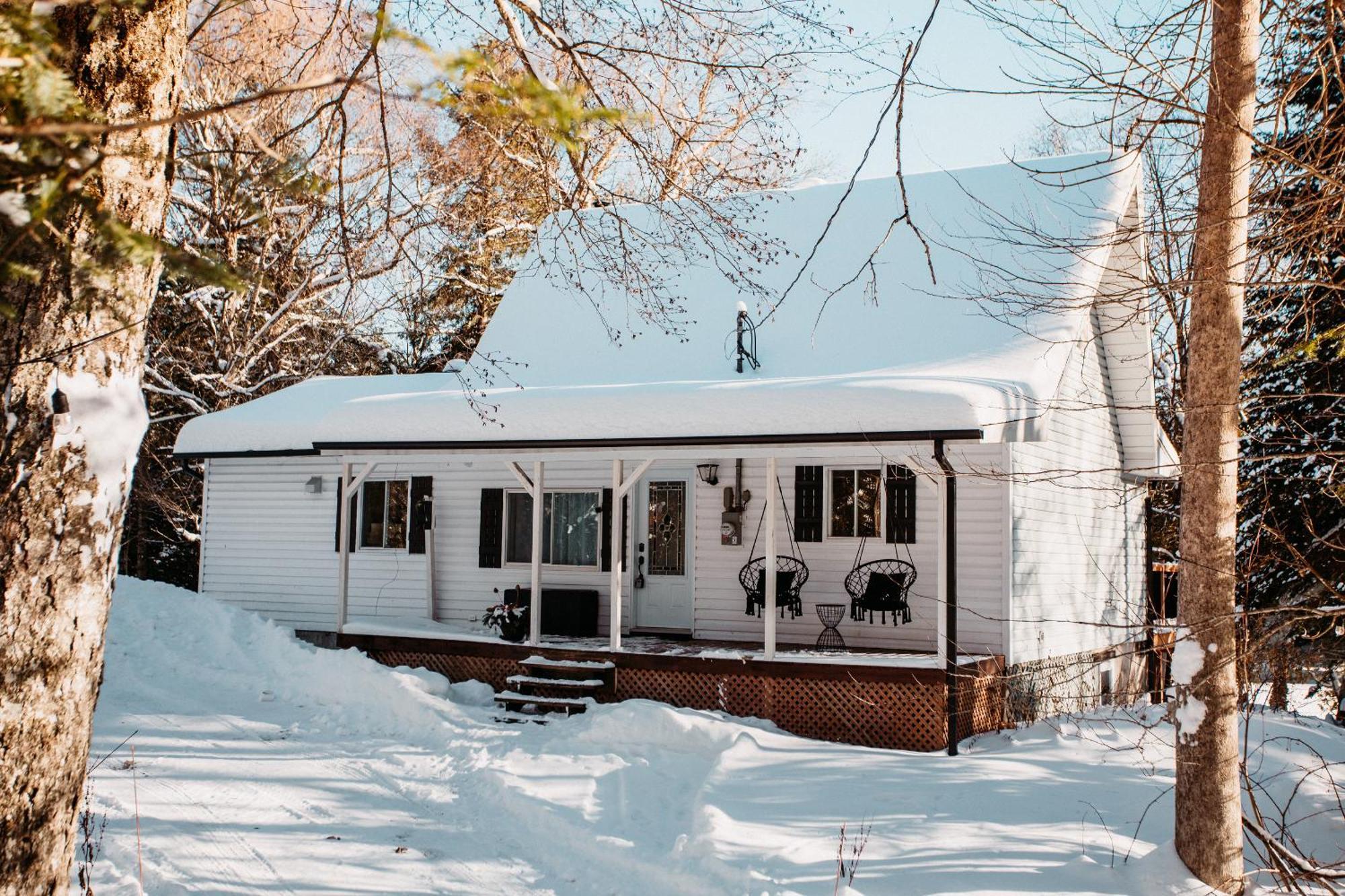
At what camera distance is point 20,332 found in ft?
8.83

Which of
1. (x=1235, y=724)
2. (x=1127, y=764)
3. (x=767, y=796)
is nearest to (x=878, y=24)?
(x=1235, y=724)

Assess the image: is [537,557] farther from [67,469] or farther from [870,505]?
[67,469]

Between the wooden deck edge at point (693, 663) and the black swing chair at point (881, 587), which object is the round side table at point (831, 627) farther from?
the wooden deck edge at point (693, 663)

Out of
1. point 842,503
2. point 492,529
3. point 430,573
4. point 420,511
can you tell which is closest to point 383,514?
point 420,511

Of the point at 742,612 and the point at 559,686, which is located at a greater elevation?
the point at 742,612

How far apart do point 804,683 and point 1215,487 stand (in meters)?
4.94

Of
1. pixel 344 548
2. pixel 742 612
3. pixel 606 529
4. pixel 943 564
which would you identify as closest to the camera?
pixel 943 564

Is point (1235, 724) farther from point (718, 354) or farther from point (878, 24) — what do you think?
point (718, 354)

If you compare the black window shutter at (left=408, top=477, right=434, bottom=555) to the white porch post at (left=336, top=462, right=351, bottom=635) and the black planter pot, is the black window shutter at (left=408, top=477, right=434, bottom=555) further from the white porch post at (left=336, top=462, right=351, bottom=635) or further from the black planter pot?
the black planter pot

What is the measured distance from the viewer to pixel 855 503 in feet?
38.8

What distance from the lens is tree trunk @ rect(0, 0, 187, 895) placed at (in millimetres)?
2652

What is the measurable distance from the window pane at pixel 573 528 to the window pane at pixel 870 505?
11.2ft

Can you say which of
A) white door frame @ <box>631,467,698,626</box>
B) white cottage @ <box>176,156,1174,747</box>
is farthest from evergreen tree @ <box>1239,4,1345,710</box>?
white door frame @ <box>631,467,698,626</box>

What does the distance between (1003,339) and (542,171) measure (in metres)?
6.07
